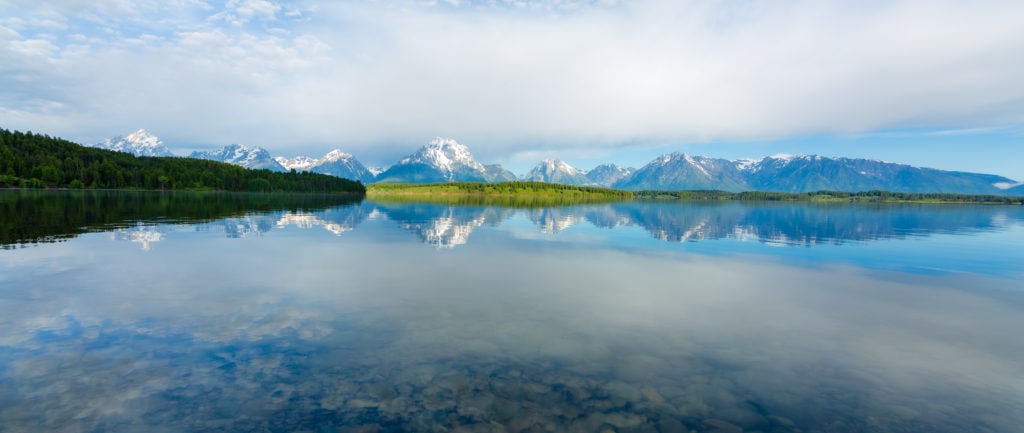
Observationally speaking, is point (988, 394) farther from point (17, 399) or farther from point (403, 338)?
point (17, 399)

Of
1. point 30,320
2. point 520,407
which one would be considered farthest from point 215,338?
point 520,407

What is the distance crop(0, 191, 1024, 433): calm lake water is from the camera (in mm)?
12625

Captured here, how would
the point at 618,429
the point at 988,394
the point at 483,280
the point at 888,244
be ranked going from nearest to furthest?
the point at 618,429, the point at 988,394, the point at 483,280, the point at 888,244

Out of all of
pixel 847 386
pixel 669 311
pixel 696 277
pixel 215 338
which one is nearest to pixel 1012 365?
pixel 847 386

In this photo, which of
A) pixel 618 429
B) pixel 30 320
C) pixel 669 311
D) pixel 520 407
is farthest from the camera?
pixel 669 311

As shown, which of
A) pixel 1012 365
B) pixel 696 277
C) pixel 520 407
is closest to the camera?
pixel 520 407

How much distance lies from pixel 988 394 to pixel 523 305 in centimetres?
1846

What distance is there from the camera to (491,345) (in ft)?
58.7

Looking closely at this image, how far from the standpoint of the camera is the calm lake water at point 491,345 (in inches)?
497

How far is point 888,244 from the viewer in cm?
5869

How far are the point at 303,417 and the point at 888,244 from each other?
7400cm

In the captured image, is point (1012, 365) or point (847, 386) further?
point (1012, 365)

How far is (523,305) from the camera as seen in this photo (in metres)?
24.2

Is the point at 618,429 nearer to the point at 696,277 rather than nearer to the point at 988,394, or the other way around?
the point at 988,394
